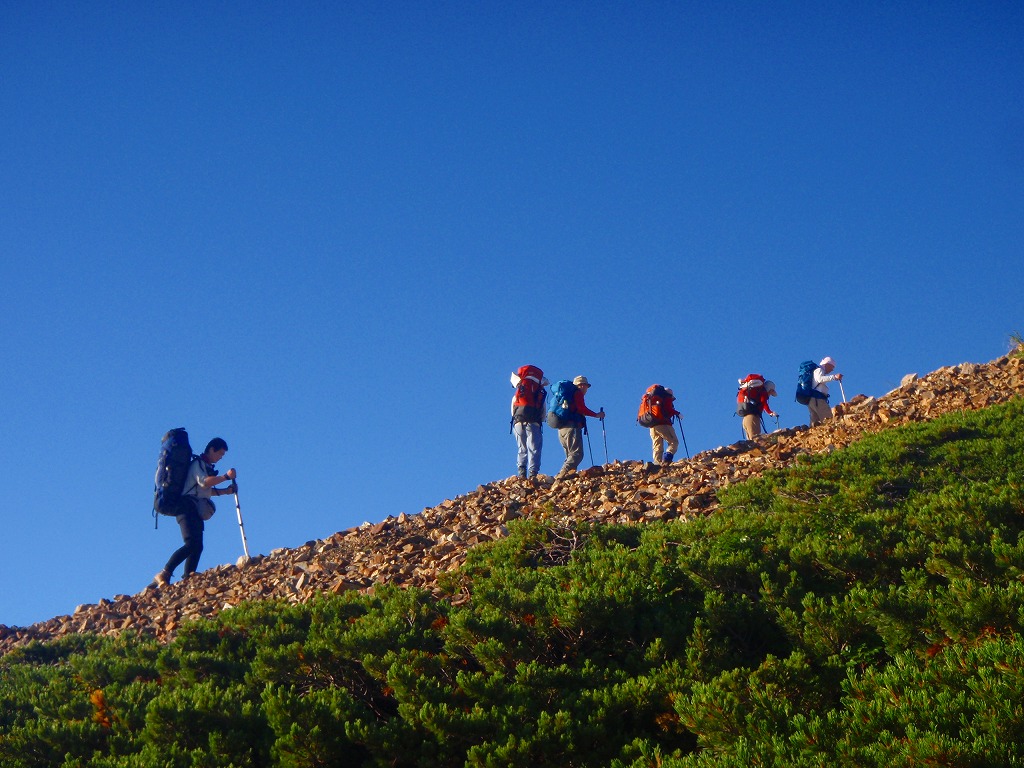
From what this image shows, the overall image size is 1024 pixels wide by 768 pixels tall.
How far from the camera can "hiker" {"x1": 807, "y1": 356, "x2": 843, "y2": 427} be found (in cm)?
1862

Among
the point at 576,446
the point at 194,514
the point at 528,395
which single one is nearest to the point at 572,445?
the point at 576,446

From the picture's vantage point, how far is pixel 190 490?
14.3 meters

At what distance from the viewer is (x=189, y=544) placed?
14.4 meters

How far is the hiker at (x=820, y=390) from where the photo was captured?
61.1ft

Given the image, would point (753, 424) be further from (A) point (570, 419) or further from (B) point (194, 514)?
(B) point (194, 514)

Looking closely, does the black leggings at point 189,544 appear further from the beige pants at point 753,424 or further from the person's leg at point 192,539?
Result: the beige pants at point 753,424

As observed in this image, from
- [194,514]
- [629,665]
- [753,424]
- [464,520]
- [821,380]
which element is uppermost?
[821,380]

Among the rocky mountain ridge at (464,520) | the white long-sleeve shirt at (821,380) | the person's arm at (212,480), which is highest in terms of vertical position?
the white long-sleeve shirt at (821,380)

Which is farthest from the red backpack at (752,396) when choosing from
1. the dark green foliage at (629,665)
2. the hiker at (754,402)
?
the dark green foliage at (629,665)

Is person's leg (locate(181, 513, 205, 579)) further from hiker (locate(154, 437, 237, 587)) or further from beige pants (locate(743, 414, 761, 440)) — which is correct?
beige pants (locate(743, 414, 761, 440))

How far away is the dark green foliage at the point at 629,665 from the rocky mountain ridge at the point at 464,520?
4.76 feet

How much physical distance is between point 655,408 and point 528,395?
2318 millimetres

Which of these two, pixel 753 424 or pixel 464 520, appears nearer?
pixel 464 520

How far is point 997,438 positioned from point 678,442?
6.49 meters
